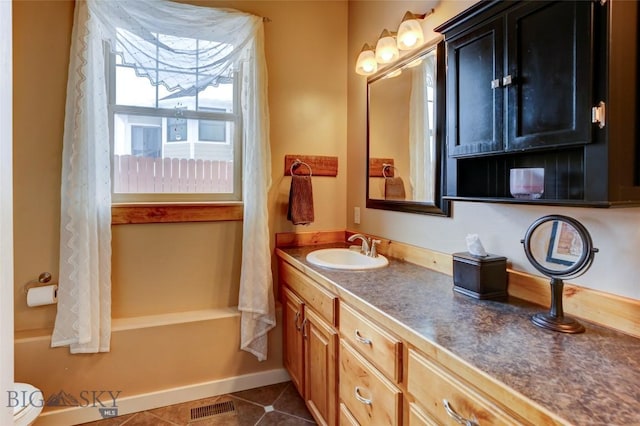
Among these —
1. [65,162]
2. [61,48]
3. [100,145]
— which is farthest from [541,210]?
[61,48]

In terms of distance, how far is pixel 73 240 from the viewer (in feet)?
6.19

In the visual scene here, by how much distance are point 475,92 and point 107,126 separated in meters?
1.89

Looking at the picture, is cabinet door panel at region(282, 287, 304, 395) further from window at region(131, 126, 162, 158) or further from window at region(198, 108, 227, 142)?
window at region(131, 126, 162, 158)

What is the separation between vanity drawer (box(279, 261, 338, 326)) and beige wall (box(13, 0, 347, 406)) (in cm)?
38

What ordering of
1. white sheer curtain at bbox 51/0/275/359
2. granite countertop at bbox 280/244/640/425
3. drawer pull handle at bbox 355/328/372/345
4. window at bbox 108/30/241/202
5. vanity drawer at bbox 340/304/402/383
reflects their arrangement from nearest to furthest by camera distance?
1. granite countertop at bbox 280/244/640/425
2. vanity drawer at bbox 340/304/402/383
3. drawer pull handle at bbox 355/328/372/345
4. white sheer curtain at bbox 51/0/275/359
5. window at bbox 108/30/241/202

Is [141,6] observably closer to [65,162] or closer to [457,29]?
[65,162]

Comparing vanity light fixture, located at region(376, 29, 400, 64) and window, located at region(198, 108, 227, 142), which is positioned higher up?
vanity light fixture, located at region(376, 29, 400, 64)

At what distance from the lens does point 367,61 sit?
2.15 metres

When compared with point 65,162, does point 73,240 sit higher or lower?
lower

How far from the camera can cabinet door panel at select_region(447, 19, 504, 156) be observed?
1.15 m

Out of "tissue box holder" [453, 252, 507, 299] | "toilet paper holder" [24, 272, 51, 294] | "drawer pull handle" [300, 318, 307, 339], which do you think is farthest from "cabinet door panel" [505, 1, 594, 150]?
"toilet paper holder" [24, 272, 51, 294]

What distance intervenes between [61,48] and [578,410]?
2631mm

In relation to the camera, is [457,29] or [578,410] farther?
[457,29]

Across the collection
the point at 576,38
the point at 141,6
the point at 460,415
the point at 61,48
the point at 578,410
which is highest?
the point at 141,6
